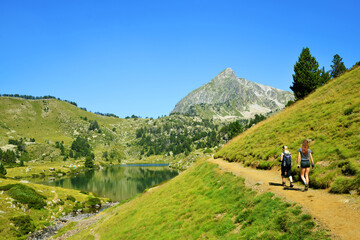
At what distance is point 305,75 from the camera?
6831cm

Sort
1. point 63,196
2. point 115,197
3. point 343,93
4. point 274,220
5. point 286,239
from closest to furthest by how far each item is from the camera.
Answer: point 286,239 < point 274,220 < point 343,93 < point 63,196 < point 115,197

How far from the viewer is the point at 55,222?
196 feet

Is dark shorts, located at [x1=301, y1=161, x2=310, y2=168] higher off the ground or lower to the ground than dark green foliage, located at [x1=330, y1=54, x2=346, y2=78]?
lower

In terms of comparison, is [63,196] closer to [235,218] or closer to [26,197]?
[26,197]

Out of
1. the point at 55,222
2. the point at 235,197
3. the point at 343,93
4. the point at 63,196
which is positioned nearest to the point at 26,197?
the point at 55,222

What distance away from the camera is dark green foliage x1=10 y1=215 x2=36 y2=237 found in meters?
49.2

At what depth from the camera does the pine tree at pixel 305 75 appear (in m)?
67.8

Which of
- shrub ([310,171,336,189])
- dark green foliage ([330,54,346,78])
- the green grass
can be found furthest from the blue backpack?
dark green foliage ([330,54,346,78])

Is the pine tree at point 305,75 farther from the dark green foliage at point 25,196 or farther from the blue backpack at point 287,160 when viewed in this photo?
the dark green foliage at point 25,196

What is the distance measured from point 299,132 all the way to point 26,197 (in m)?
73.7

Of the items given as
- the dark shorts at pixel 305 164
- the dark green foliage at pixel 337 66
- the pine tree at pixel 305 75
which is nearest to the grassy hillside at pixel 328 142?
the dark shorts at pixel 305 164

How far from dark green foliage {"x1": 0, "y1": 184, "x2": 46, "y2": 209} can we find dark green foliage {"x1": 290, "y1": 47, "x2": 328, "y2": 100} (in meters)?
88.9

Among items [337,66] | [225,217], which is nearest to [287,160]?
[225,217]

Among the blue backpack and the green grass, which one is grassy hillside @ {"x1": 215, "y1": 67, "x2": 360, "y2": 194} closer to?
the blue backpack
